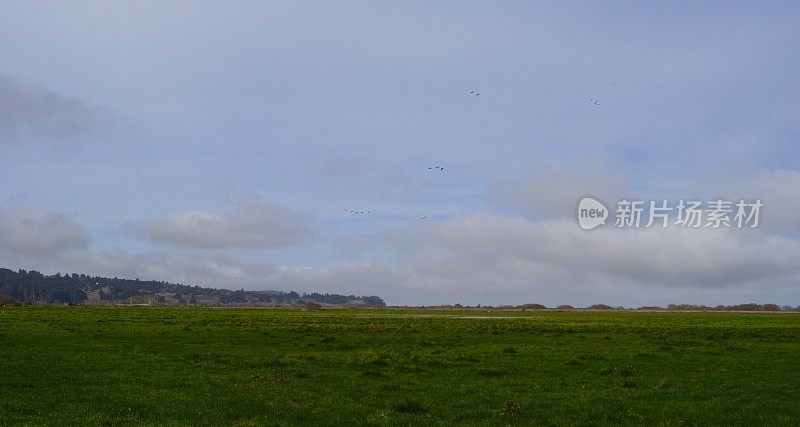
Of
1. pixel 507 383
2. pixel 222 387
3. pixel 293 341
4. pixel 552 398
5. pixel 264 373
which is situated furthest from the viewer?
pixel 293 341

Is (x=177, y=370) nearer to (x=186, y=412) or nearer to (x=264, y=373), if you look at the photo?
(x=264, y=373)

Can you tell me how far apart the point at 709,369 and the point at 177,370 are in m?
25.8

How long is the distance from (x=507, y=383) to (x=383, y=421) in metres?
9.46

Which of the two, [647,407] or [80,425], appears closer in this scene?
[80,425]

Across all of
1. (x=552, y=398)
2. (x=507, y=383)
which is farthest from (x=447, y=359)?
(x=552, y=398)

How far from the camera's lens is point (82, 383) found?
2609 centimetres

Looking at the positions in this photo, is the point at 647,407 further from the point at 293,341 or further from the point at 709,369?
the point at 293,341

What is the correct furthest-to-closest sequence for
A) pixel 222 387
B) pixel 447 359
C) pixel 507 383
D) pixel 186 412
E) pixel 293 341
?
pixel 293 341
pixel 447 359
pixel 507 383
pixel 222 387
pixel 186 412

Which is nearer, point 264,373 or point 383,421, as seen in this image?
point 383,421

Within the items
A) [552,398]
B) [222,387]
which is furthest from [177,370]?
[552,398]

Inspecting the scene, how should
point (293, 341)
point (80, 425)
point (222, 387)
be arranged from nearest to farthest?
point (80, 425) < point (222, 387) < point (293, 341)

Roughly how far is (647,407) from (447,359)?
612 inches

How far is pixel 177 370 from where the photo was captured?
3047cm

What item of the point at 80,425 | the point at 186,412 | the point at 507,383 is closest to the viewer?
the point at 80,425
